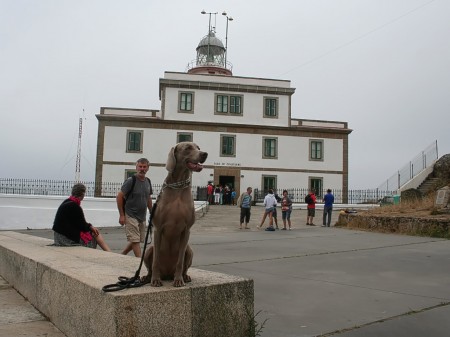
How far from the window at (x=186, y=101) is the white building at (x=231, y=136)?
0.08 metres

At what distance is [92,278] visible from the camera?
3314 mm

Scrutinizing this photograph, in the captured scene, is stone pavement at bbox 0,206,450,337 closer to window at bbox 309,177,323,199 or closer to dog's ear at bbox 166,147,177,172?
dog's ear at bbox 166,147,177,172

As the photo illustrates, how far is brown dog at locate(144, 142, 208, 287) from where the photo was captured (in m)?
3.00

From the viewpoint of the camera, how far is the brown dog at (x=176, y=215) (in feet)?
Answer: 9.84

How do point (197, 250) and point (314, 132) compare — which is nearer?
point (197, 250)

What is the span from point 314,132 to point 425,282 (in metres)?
30.5

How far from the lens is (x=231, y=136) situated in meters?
35.0

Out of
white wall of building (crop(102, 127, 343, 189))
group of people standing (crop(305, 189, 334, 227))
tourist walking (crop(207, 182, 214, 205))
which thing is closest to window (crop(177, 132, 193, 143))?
white wall of building (crop(102, 127, 343, 189))

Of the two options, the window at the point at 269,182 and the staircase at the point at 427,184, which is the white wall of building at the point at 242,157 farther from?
the staircase at the point at 427,184

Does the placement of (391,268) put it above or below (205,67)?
below

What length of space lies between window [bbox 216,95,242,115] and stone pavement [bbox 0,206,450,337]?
24570 millimetres

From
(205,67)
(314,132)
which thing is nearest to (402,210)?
(314,132)

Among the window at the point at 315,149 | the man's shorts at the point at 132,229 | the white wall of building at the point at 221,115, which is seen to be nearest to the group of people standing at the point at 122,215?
the man's shorts at the point at 132,229

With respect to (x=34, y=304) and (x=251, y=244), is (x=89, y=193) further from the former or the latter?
(x=34, y=304)
